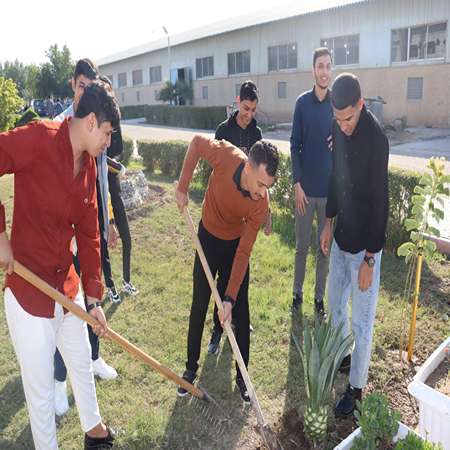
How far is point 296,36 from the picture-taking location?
24.0 meters

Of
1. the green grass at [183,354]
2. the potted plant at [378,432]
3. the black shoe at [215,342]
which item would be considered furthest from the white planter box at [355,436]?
the black shoe at [215,342]

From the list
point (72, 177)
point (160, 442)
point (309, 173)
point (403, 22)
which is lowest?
point (160, 442)

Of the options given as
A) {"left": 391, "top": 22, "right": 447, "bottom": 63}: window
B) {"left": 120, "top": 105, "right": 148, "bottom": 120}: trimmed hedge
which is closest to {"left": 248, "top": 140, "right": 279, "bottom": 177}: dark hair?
{"left": 391, "top": 22, "right": 447, "bottom": 63}: window

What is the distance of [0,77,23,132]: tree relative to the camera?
36.8 feet

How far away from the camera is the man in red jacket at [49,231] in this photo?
6.91ft

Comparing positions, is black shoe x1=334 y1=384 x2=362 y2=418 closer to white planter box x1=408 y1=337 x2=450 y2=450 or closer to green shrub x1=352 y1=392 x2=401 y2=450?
white planter box x1=408 y1=337 x2=450 y2=450

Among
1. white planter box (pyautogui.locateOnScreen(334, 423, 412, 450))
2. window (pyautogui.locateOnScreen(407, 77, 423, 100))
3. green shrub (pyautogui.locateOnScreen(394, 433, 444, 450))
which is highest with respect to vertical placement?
window (pyautogui.locateOnScreen(407, 77, 423, 100))

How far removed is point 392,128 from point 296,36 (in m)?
8.05

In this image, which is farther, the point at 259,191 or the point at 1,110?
the point at 1,110

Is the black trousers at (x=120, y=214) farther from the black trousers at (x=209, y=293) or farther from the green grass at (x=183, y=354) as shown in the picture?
the black trousers at (x=209, y=293)

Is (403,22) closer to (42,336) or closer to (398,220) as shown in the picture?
(398,220)

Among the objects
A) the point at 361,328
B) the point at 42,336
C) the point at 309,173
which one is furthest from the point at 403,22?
the point at 42,336

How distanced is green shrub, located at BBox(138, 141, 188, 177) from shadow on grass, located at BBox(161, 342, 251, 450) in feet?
20.2

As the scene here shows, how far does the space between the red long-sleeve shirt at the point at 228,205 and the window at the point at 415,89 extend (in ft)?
61.5
